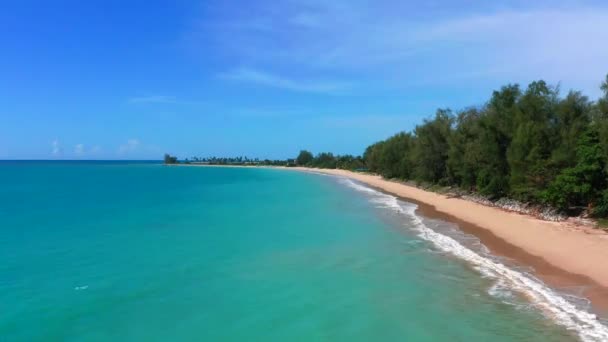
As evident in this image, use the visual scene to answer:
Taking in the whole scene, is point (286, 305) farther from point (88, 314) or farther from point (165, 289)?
point (88, 314)

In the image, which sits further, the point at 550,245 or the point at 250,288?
the point at 550,245

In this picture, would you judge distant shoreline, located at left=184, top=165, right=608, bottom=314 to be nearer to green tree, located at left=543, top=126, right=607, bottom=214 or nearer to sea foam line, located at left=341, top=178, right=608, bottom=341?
sea foam line, located at left=341, top=178, right=608, bottom=341

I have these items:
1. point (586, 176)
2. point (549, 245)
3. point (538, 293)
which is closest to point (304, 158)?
point (586, 176)

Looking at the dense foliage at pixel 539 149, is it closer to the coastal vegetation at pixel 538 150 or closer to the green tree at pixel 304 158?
the coastal vegetation at pixel 538 150

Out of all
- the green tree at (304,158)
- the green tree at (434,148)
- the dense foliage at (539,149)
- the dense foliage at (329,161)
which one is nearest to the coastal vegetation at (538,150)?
the dense foliage at (539,149)

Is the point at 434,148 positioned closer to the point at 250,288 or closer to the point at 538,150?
the point at 538,150

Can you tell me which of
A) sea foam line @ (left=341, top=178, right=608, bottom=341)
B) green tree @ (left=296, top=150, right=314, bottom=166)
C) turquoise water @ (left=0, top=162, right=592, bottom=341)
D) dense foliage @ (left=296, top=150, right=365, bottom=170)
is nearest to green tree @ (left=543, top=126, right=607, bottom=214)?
sea foam line @ (left=341, top=178, right=608, bottom=341)

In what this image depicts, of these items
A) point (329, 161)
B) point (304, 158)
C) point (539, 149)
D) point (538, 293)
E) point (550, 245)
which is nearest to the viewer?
point (538, 293)
